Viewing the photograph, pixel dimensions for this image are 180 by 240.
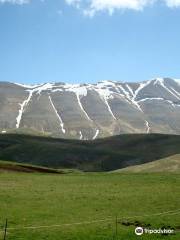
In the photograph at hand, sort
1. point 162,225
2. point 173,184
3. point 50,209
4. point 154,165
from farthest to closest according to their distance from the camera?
point 154,165, point 173,184, point 50,209, point 162,225

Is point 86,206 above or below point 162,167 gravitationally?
above

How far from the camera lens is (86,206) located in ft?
156

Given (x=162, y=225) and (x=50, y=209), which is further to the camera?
(x=50, y=209)

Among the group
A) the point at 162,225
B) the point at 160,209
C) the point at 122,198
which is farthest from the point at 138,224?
the point at 122,198

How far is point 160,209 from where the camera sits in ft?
154

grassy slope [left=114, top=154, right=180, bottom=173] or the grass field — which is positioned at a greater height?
the grass field

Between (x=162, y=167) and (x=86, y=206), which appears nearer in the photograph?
(x=86, y=206)

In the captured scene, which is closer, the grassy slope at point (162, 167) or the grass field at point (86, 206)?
the grass field at point (86, 206)

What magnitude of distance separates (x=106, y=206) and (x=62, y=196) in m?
8.41

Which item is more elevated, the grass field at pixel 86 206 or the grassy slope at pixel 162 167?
the grass field at pixel 86 206

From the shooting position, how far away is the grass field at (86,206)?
34875 millimetres

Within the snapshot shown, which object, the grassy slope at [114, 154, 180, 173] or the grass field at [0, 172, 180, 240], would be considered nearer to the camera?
the grass field at [0, 172, 180, 240]

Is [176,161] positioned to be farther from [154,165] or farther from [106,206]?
[106,206]

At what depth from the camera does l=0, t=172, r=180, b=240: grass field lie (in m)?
34.9
